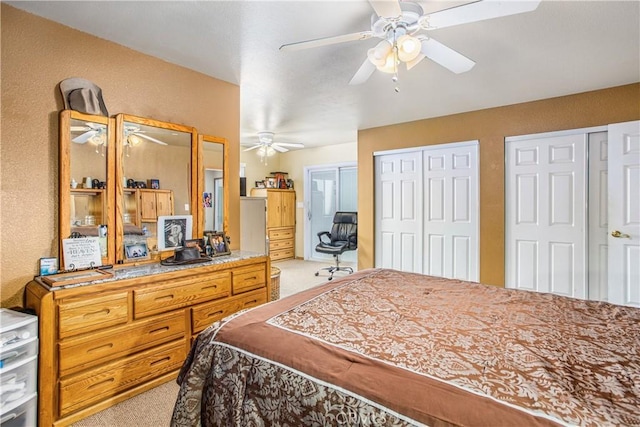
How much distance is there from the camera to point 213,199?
2.90 m

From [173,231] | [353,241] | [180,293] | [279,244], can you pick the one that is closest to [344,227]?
[353,241]

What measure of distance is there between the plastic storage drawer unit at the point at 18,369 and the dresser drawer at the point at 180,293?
1.64 feet

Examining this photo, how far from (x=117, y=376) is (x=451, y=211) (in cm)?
386

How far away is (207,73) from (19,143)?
4.89ft

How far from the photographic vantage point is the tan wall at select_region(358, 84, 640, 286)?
3215mm

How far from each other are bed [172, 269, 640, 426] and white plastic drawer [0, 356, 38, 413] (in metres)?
0.93

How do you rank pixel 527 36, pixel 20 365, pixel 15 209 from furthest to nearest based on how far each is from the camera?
pixel 527 36
pixel 15 209
pixel 20 365

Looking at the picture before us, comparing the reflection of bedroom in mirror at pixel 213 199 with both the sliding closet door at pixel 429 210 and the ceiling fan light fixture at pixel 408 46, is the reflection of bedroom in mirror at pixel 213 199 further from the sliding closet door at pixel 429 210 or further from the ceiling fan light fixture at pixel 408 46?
the sliding closet door at pixel 429 210

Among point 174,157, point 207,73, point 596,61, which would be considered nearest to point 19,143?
point 174,157

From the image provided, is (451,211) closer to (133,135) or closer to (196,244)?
(196,244)

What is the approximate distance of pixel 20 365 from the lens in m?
1.59

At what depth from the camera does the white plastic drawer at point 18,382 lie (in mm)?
1542

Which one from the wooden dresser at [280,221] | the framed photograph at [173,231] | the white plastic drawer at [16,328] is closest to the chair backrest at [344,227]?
the wooden dresser at [280,221]

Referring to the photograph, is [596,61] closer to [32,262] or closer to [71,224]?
[71,224]
